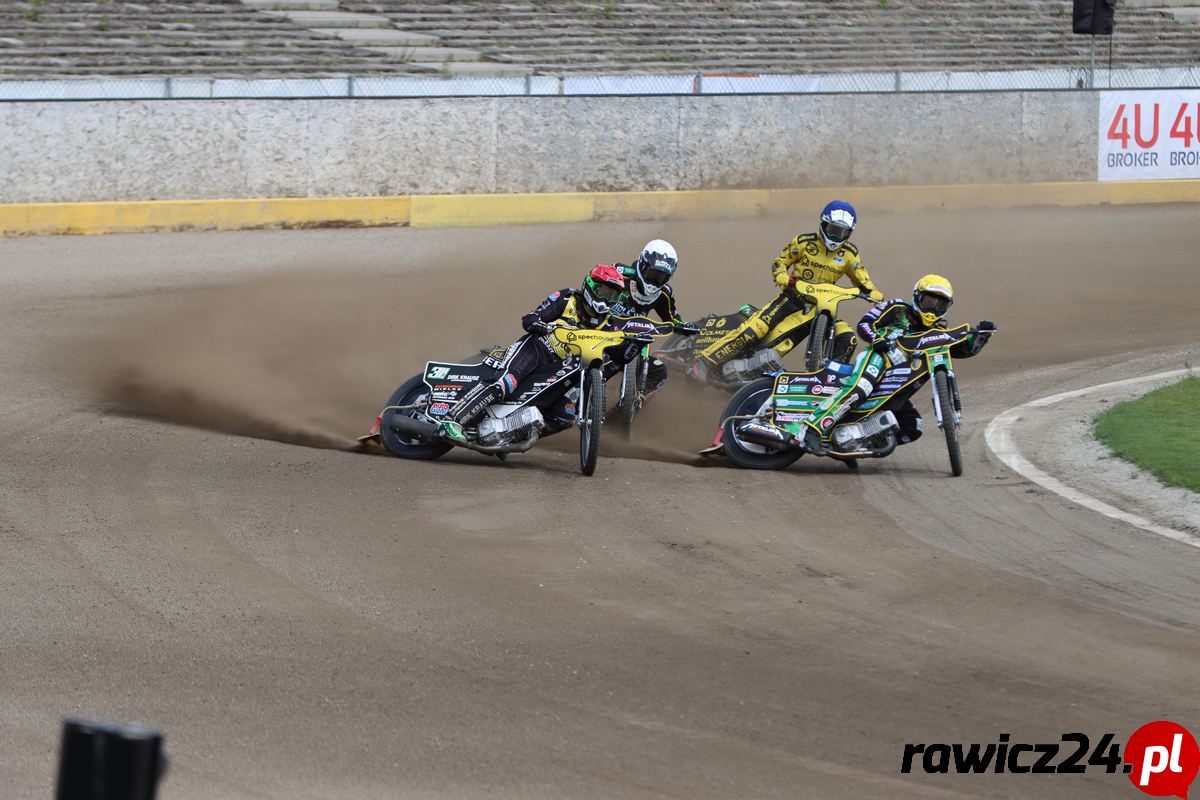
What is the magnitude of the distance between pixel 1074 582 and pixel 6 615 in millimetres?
6203

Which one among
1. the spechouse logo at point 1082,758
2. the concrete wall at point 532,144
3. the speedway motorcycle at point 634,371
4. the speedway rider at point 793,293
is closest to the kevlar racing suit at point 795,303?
the speedway rider at point 793,293

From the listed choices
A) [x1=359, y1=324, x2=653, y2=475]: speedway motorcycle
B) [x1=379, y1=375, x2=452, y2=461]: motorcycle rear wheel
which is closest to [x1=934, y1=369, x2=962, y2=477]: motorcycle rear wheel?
[x1=359, y1=324, x2=653, y2=475]: speedway motorcycle

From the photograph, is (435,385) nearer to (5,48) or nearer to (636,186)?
(636,186)

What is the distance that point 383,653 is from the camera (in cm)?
757

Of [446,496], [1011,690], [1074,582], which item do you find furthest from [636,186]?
[1011,690]

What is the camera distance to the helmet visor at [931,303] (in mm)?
12320

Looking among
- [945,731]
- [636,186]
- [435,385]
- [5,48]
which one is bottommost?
[945,731]

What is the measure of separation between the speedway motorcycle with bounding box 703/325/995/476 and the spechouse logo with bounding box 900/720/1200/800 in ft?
18.9

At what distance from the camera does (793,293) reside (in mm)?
15305

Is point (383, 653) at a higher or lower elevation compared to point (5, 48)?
lower

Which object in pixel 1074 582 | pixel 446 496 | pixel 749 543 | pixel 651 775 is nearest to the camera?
pixel 651 775

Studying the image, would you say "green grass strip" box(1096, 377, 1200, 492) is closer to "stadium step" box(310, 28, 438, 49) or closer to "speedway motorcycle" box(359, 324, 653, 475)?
"speedway motorcycle" box(359, 324, 653, 475)

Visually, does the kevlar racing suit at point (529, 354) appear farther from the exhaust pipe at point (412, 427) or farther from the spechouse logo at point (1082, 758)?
the spechouse logo at point (1082, 758)

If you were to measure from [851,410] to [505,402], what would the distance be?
2898 mm
